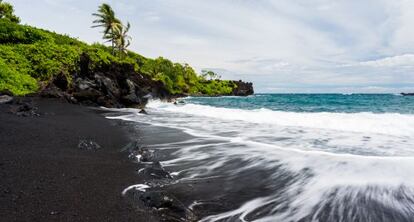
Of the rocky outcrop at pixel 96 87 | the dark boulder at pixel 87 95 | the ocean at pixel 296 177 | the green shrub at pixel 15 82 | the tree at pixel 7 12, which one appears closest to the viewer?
the ocean at pixel 296 177

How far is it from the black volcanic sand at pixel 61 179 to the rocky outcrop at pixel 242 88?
315 ft

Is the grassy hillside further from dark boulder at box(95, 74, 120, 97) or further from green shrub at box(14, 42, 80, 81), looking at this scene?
dark boulder at box(95, 74, 120, 97)

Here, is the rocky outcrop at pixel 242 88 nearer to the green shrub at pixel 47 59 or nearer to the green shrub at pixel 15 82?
the green shrub at pixel 47 59

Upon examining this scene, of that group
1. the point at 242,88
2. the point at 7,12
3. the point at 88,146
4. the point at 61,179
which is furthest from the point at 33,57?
the point at 242,88

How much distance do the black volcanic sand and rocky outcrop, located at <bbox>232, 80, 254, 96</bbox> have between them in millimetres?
96132

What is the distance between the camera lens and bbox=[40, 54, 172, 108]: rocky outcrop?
23.4m

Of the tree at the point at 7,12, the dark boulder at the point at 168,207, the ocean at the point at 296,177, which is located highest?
the tree at the point at 7,12

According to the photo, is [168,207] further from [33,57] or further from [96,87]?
[33,57]

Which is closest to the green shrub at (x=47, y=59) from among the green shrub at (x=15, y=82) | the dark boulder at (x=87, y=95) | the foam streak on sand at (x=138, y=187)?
the green shrub at (x=15, y=82)

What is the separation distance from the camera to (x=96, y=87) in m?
25.9

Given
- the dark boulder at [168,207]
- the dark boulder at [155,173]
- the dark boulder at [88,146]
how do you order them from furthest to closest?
the dark boulder at [88,146]
the dark boulder at [155,173]
the dark boulder at [168,207]

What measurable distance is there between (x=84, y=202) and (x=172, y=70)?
71117mm

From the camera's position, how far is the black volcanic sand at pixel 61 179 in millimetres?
3867

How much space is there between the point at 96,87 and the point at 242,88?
87.0 metres
